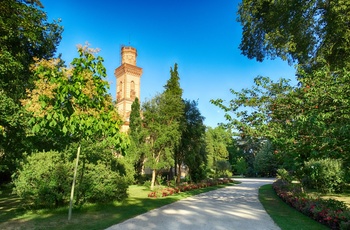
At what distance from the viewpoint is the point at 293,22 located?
10.7 meters

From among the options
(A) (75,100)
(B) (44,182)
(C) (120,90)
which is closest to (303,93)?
(A) (75,100)

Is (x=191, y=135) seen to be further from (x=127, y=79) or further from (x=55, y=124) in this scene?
(x=127, y=79)

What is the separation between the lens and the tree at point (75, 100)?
20.9ft

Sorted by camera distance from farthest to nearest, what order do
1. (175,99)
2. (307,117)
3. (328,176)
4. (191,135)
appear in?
(191,135) < (175,99) < (328,176) < (307,117)

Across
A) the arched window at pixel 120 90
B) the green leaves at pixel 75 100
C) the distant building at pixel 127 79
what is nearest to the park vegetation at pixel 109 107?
the green leaves at pixel 75 100

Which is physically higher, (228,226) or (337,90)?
(337,90)

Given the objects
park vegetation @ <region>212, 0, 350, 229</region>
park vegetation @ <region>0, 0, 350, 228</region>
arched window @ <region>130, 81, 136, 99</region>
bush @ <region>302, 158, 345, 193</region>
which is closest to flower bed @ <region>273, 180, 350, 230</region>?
park vegetation @ <region>212, 0, 350, 229</region>

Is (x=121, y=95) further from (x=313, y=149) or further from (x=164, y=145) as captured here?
(x=313, y=149)

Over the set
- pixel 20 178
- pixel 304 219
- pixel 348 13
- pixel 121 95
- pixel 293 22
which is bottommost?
pixel 304 219

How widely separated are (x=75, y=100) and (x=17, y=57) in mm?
6483

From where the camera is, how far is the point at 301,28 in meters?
11.0

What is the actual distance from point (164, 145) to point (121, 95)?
102ft

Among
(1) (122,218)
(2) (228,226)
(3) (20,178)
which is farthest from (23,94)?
(2) (228,226)

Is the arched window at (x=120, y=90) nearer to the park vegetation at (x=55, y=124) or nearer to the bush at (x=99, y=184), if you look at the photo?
the park vegetation at (x=55, y=124)
